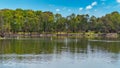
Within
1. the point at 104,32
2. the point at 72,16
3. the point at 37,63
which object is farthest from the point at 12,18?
the point at 37,63

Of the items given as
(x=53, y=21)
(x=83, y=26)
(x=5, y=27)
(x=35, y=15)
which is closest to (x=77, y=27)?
(x=83, y=26)

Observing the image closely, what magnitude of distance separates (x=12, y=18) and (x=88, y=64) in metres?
105

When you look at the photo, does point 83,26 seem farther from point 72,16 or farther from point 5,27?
point 5,27

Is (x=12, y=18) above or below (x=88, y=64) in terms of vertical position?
above

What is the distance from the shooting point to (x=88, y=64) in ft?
108

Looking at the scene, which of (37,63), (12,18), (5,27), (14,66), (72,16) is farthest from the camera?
(72,16)

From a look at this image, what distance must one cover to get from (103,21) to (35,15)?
32878mm

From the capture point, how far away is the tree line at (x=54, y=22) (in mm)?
132875

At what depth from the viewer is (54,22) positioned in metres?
138

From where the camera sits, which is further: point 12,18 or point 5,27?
point 12,18

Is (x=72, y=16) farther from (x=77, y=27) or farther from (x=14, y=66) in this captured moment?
(x=14, y=66)

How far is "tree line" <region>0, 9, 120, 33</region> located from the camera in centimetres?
13288

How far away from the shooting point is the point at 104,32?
143 metres

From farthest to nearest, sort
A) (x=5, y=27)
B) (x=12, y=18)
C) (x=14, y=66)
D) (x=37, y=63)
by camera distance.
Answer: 1. (x=12, y=18)
2. (x=5, y=27)
3. (x=37, y=63)
4. (x=14, y=66)
